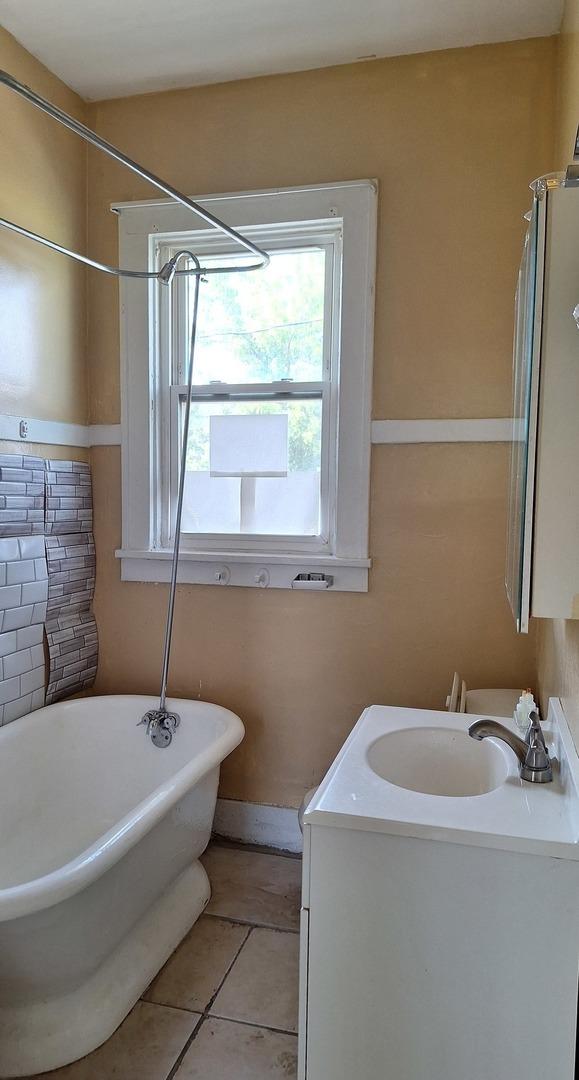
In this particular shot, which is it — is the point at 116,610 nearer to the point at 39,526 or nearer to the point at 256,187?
the point at 39,526

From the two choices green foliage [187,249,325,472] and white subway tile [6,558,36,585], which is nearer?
white subway tile [6,558,36,585]

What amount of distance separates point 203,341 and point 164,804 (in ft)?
5.16

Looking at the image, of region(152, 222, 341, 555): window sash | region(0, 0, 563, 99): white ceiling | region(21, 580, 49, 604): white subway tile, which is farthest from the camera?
region(152, 222, 341, 555): window sash

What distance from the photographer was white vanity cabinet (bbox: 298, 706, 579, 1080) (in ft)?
3.50

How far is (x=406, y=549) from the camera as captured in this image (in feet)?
7.37

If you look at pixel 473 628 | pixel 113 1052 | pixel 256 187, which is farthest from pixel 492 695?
pixel 256 187

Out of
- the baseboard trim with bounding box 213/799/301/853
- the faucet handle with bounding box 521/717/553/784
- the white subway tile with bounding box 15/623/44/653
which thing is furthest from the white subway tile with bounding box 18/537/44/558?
the faucet handle with bounding box 521/717/553/784

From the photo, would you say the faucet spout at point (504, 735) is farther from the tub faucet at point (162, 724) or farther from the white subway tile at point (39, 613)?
the white subway tile at point (39, 613)

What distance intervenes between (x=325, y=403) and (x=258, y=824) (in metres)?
1.48

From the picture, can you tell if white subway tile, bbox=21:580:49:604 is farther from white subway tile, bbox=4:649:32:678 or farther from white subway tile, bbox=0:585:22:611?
white subway tile, bbox=4:649:32:678

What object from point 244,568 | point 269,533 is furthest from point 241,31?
point 244,568

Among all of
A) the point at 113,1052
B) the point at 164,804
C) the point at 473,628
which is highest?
the point at 473,628

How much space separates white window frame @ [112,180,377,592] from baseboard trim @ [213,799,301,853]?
2.61 ft

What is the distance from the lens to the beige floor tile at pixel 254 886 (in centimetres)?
207
